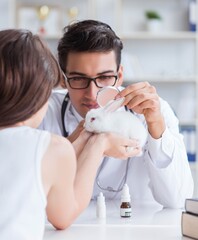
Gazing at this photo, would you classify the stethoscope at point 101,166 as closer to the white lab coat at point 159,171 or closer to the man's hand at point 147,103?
the white lab coat at point 159,171

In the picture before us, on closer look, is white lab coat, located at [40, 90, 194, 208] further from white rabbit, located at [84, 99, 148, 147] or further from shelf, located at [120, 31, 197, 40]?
shelf, located at [120, 31, 197, 40]

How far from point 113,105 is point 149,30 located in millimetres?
3056

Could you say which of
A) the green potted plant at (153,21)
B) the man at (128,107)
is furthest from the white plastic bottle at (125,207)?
the green potted plant at (153,21)

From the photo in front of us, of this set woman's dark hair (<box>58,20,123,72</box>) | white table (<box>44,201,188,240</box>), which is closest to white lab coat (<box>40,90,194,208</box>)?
white table (<box>44,201,188,240</box>)

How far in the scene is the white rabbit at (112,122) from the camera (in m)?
1.71

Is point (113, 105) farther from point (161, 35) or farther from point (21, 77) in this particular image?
point (161, 35)

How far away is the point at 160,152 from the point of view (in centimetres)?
203

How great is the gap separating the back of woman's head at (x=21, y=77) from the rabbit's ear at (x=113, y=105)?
16.6 inches

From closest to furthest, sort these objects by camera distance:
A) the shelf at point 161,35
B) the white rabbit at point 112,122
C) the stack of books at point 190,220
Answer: the stack of books at point 190,220
the white rabbit at point 112,122
the shelf at point 161,35

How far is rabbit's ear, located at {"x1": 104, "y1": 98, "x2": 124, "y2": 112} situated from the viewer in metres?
1.72

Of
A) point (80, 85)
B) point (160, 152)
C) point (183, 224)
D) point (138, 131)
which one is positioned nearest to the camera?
point (183, 224)

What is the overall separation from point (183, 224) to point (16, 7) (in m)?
3.61

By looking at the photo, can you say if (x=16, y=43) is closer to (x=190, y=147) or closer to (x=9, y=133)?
(x=9, y=133)

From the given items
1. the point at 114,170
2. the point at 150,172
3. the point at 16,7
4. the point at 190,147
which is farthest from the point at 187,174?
the point at 16,7
